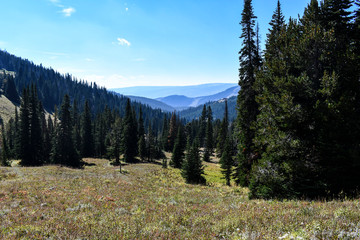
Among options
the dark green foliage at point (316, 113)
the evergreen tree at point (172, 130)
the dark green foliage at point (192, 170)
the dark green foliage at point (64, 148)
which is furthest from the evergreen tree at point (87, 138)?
the dark green foliage at point (316, 113)

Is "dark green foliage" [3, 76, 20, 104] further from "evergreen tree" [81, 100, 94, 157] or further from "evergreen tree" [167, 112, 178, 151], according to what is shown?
"evergreen tree" [167, 112, 178, 151]

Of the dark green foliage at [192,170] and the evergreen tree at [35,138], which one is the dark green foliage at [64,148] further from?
the dark green foliage at [192,170]

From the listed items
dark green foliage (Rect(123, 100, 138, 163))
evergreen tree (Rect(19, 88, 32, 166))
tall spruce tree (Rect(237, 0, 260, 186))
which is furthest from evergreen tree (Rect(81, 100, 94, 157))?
tall spruce tree (Rect(237, 0, 260, 186))

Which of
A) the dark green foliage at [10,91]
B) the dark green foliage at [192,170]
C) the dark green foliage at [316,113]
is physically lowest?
the dark green foliage at [192,170]

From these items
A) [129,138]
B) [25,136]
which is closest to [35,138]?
[25,136]

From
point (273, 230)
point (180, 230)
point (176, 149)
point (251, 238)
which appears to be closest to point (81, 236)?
point (180, 230)

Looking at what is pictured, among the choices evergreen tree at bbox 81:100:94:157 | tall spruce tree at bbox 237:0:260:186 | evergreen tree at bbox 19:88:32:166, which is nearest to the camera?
tall spruce tree at bbox 237:0:260:186

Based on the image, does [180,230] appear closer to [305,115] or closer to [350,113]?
[305,115]

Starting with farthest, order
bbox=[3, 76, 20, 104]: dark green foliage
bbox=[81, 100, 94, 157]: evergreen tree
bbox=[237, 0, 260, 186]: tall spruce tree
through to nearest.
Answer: bbox=[3, 76, 20, 104]: dark green foliage
bbox=[81, 100, 94, 157]: evergreen tree
bbox=[237, 0, 260, 186]: tall spruce tree

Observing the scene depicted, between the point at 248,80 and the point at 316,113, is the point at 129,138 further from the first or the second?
the point at 316,113

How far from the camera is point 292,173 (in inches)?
453

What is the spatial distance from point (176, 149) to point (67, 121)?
1188 inches

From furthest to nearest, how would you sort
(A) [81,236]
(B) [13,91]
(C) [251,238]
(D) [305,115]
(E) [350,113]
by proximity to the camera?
(B) [13,91], (D) [305,115], (E) [350,113], (A) [81,236], (C) [251,238]

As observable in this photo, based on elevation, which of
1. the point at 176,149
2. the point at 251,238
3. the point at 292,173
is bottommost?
the point at 176,149
